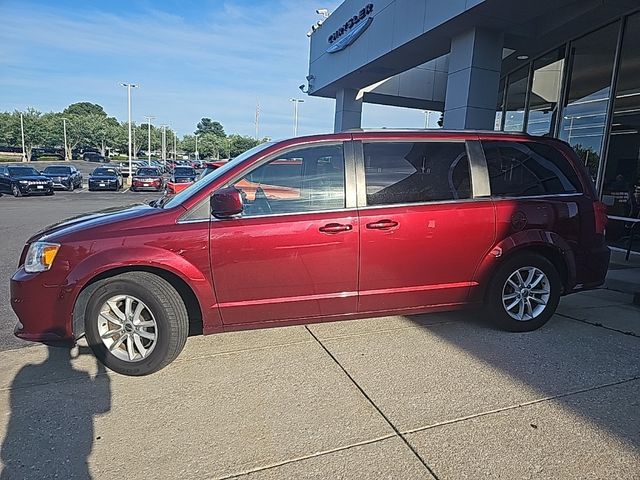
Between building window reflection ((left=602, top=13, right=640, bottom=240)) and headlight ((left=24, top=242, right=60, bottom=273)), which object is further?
building window reflection ((left=602, top=13, right=640, bottom=240))

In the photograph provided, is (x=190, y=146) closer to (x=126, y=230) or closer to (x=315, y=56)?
(x=315, y=56)

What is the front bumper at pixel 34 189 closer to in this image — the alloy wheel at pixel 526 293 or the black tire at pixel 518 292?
the black tire at pixel 518 292

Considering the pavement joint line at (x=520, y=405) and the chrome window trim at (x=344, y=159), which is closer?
the pavement joint line at (x=520, y=405)

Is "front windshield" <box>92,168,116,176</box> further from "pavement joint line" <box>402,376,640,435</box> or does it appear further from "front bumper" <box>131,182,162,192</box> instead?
"pavement joint line" <box>402,376,640,435</box>

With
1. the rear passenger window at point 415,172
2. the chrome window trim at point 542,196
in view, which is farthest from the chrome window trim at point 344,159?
the chrome window trim at point 542,196

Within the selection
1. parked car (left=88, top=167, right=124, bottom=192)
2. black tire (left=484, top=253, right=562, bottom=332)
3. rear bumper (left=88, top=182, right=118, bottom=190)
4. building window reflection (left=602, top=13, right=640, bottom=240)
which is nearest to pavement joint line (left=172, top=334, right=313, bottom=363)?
black tire (left=484, top=253, right=562, bottom=332)

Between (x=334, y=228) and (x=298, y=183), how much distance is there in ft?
1.63

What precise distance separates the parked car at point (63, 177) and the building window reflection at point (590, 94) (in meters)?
25.7

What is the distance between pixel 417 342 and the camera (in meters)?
3.89

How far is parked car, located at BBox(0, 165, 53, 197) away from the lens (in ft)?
70.5

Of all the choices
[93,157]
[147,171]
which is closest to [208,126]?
[93,157]

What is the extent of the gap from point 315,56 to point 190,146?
110 meters

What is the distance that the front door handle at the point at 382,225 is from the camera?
359 cm

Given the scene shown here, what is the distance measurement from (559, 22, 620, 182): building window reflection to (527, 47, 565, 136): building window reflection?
453mm
